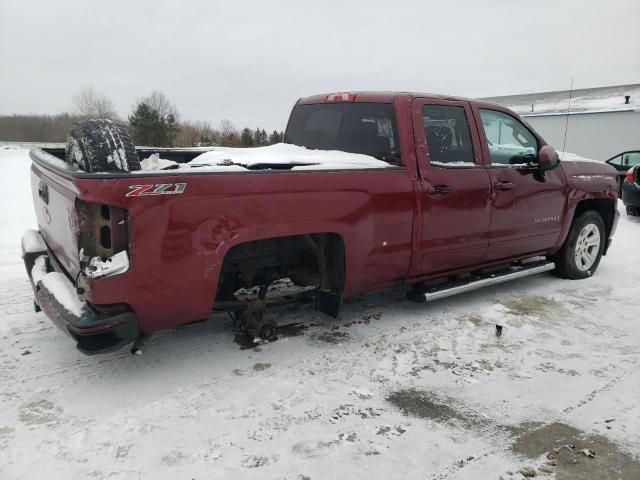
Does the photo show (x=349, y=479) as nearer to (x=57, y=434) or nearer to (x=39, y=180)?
(x=57, y=434)

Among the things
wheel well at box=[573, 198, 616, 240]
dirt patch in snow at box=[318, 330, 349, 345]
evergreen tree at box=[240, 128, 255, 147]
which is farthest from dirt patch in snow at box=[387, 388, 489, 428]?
evergreen tree at box=[240, 128, 255, 147]

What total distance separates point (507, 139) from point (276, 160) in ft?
8.66

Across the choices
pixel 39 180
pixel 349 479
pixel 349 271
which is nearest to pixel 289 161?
pixel 349 271

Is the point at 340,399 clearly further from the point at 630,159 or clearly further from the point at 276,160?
the point at 630,159

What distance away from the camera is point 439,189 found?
3.97 metres

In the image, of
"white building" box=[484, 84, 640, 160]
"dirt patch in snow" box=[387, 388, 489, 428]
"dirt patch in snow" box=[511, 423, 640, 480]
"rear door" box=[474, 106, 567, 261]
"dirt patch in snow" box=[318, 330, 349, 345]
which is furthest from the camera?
"white building" box=[484, 84, 640, 160]

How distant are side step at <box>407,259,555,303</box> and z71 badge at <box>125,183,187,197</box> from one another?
2.23m

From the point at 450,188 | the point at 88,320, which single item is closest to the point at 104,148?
the point at 88,320

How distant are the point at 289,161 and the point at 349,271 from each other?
2.93 feet

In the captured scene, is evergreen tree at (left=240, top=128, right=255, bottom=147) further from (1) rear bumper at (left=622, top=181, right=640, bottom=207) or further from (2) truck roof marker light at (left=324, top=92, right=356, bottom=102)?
(2) truck roof marker light at (left=324, top=92, right=356, bottom=102)

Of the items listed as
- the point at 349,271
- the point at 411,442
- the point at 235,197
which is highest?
the point at 235,197

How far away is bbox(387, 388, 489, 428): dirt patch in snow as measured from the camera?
279 cm

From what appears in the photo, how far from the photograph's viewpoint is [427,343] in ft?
12.4

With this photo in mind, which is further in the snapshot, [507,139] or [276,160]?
[507,139]
